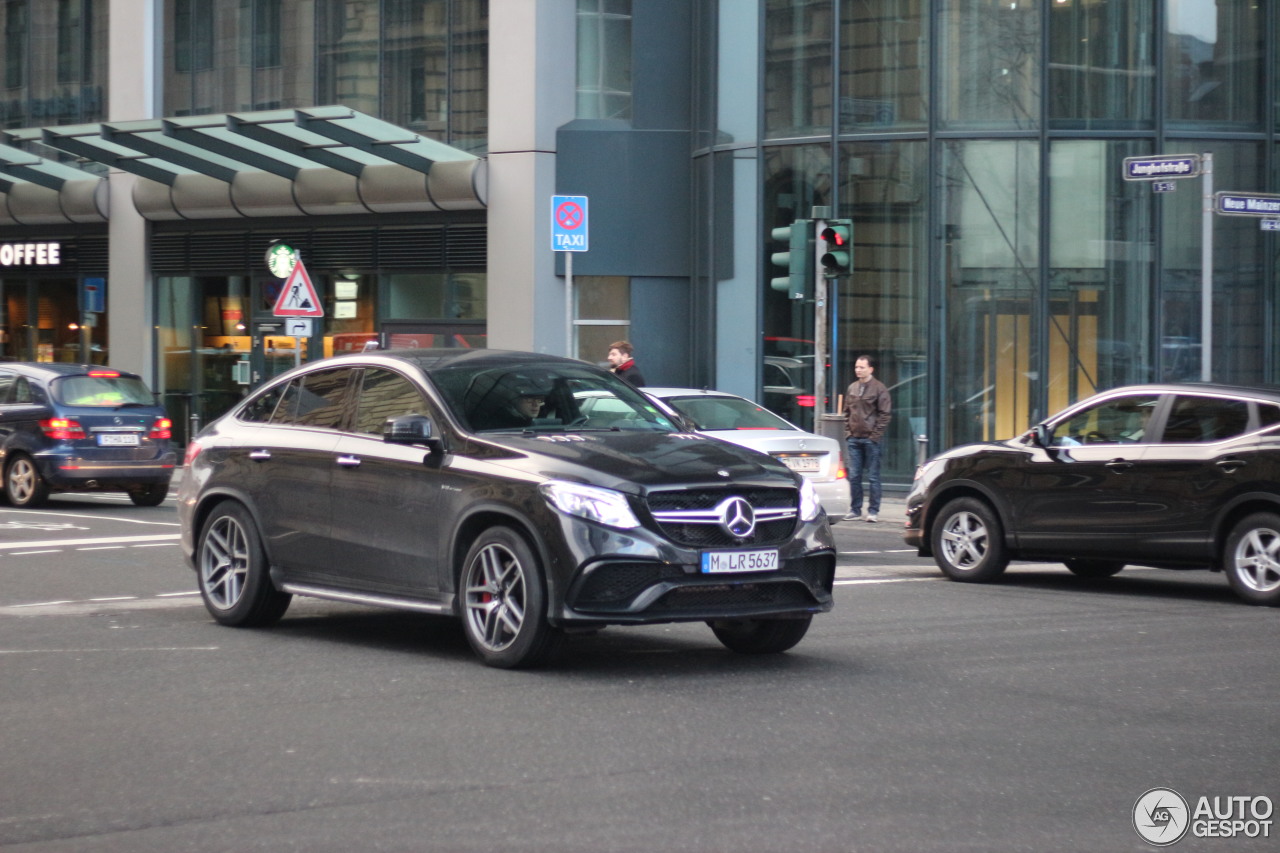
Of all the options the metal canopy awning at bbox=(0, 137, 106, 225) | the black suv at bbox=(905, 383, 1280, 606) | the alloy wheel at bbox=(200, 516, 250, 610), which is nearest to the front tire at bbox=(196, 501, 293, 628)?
the alloy wheel at bbox=(200, 516, 250, 610)

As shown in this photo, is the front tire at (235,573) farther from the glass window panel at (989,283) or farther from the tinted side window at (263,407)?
the glass window panel at (989,283)

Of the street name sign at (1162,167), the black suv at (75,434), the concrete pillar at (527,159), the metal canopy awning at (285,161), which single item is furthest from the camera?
the concrete pillar at (527,159)

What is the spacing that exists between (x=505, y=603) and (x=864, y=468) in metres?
12.1

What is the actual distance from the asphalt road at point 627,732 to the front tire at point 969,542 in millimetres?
1952

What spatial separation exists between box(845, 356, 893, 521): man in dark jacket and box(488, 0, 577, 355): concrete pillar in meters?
Result: 8.35

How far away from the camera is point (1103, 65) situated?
23.2 meters

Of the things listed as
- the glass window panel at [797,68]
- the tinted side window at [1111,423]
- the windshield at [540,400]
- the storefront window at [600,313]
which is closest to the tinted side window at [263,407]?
the windshield at [540,400]

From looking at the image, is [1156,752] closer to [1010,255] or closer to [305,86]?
[1010,255]

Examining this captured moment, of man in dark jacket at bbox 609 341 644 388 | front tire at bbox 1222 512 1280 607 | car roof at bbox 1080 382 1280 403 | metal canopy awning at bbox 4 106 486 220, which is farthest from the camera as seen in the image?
metal canopy awning at bbox 4 106 486 220

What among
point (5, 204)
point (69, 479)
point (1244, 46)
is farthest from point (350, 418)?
point (5, 204)

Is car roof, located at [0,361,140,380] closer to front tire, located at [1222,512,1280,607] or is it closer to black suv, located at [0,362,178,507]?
black suv, located at [0,362,178,507]

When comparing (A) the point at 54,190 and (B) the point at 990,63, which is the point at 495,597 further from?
(A) the point at 54,190

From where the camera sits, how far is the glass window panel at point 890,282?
2366 centimetres

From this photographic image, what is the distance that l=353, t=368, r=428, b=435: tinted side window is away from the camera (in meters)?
9.59
